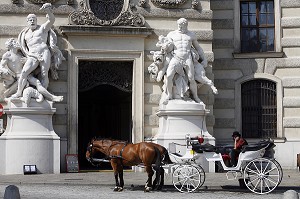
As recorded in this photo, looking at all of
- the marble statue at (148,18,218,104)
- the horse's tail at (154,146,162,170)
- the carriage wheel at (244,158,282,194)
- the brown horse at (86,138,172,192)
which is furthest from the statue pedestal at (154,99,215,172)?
the carriage wheel at (244,158,282,194)

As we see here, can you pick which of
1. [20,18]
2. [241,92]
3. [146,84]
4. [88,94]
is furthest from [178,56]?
[88,94]

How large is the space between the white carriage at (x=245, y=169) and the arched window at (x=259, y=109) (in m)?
8.24

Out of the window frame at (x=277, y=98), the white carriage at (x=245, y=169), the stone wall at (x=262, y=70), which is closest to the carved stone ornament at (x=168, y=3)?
the stone wall at (x=262, y=70)

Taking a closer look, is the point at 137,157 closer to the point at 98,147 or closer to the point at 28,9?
the point at 98,147

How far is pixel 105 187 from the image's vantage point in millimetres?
19703

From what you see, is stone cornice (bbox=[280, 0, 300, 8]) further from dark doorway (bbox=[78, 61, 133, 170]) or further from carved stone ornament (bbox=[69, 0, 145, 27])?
dark doorway (bbox=[78, 61, 133, 170])

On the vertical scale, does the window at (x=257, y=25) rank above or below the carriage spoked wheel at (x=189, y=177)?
above

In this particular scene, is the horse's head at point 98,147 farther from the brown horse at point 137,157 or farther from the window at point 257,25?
the window at point 257,25

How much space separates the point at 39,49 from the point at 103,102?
8.86 m

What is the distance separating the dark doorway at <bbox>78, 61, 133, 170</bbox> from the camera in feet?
85.1

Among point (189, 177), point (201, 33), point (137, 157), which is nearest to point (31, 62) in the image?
point (201, 33)

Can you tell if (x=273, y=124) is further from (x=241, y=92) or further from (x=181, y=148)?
(x=181, y=148)

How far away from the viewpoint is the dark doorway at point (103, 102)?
85.1 ft

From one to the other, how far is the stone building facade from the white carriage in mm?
6644
